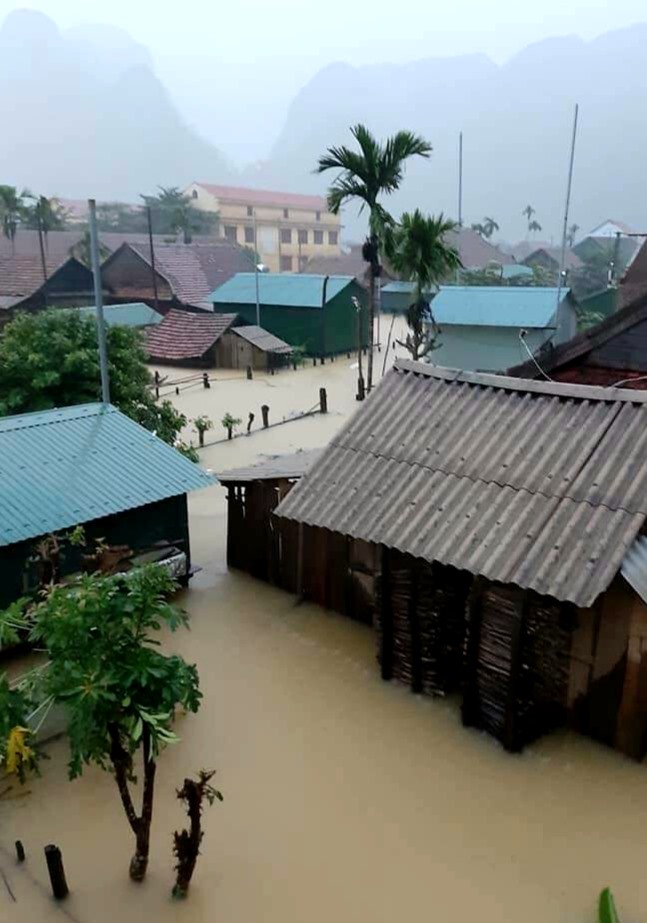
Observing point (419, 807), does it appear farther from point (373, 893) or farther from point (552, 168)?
point (552, 168)

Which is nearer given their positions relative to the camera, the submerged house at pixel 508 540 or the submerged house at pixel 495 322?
the submerged house at pixel 508 540

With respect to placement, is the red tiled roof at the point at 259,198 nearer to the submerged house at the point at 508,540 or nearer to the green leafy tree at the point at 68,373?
the green leafy tree at the point at 68,373

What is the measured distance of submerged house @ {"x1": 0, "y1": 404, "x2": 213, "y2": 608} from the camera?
8.45 metres

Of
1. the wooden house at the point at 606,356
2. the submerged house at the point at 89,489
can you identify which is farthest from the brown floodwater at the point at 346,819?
the wooden house at the point at 606,356

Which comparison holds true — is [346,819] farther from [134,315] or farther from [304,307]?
[134,315]

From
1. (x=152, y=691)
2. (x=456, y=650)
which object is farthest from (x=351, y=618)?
(x=152, y=691)

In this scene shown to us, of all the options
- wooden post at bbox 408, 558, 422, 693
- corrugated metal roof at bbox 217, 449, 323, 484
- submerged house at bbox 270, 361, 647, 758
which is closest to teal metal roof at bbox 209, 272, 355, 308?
corrugated metal roof at bbox 217, 449, 323, 484

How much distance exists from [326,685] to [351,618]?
1.45 m

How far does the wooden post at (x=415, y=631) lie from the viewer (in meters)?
7.49

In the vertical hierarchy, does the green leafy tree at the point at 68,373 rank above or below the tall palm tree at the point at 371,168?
below

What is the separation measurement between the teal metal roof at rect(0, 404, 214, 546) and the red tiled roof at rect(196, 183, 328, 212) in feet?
217

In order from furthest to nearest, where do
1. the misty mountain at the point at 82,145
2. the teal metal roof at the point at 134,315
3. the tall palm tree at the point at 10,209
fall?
the misty mountain at the point at 82,145 < the tall palm tree at the point at 10,209 < the teal metal roof at the point at 134,315

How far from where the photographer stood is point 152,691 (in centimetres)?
512

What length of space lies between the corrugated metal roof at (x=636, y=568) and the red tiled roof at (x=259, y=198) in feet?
230
